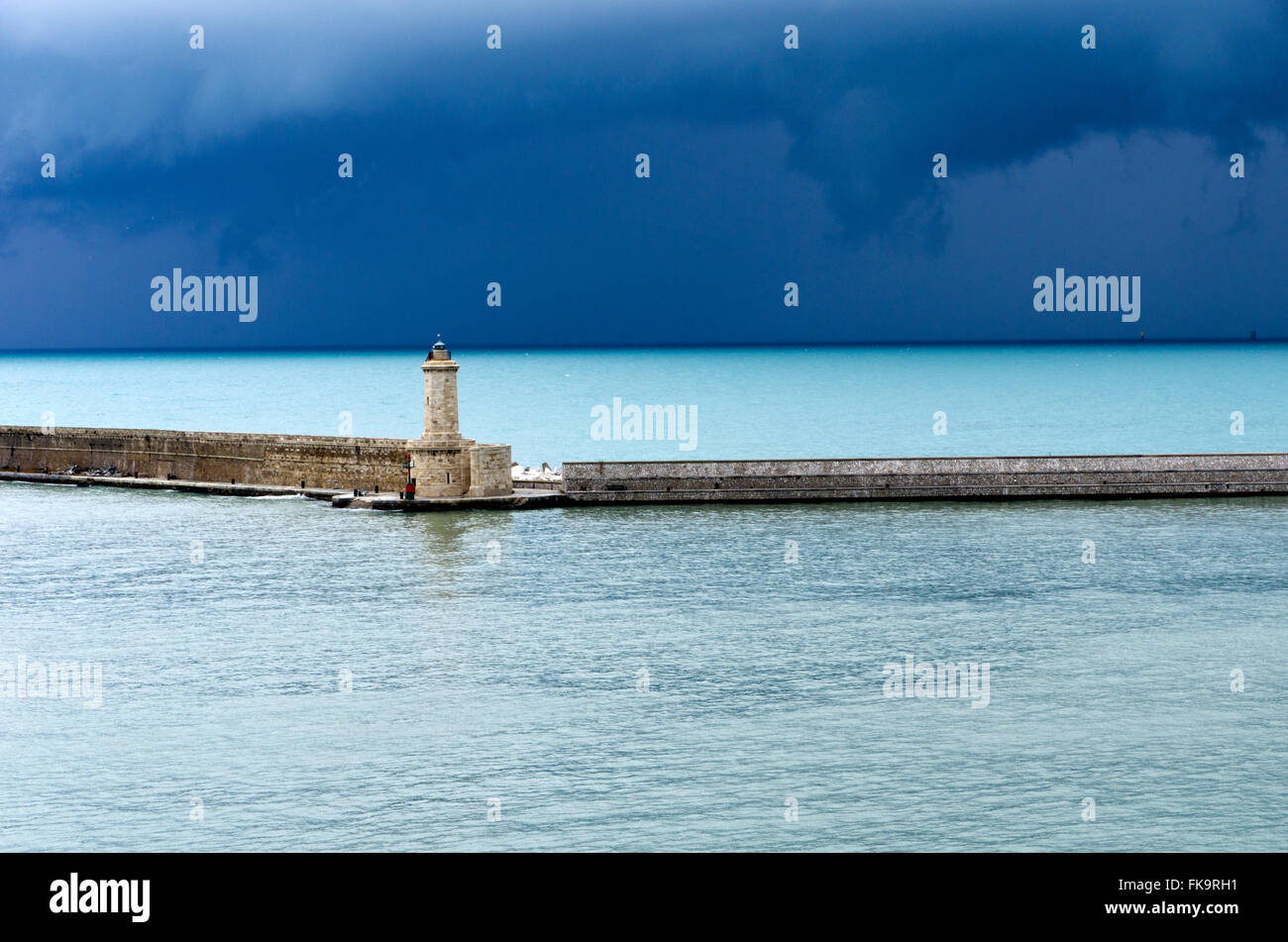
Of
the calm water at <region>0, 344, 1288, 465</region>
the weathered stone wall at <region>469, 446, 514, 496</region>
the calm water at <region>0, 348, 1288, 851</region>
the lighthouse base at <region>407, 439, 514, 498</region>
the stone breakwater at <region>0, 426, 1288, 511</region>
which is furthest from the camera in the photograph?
the calm water at <region>0, 344, 1288, 465</region>

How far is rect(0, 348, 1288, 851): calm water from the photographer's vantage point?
16.2 metres

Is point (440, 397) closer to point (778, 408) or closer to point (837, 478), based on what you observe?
point (837, 478)

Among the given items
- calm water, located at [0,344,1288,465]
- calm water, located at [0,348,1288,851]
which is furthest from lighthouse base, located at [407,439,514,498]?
calm water, located at [0,344,1288,465]

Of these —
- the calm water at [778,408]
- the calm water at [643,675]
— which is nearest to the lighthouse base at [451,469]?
the calm water at [643,675]

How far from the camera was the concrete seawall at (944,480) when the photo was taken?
141 feet

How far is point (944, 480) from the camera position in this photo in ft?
142

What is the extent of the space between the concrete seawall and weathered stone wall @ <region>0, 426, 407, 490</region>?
5821 mm

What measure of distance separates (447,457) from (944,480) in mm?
13807

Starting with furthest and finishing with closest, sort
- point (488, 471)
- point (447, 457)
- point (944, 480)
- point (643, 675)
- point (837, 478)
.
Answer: point (944, 480)
point (837, 478)
point (488, 471)
point (447, 457)
point (643, 675)

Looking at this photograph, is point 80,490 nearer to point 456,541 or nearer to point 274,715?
point 456,541

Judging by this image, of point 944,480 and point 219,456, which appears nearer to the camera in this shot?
point 944,480

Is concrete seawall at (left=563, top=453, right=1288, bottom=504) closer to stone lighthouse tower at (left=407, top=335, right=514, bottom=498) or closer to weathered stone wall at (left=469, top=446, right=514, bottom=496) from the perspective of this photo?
weathered stone wall at (left=469, top=446, right=514, bottom=496)

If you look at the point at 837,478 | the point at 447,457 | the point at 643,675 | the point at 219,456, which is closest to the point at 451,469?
the point at 447,457

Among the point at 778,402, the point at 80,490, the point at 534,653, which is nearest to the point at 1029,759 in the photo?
the point at 534,653
